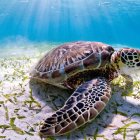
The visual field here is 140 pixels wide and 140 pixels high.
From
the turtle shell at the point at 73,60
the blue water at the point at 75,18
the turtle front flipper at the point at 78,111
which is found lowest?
the blue water at the point at 75,18

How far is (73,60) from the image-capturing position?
12.1ft

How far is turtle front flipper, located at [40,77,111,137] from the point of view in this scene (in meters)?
2.66

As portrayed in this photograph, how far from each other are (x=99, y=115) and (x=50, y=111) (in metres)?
0.60

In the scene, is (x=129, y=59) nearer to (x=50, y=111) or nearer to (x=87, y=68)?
(x=87, y=68)

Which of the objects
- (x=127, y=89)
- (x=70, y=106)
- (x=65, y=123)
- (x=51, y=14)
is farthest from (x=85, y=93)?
(x=51, y=14)

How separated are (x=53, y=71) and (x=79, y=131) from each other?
115cm

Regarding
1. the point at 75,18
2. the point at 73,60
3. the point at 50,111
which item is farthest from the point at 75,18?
the point at 50,111

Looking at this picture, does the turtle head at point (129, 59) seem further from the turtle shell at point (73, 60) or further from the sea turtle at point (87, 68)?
the turtle shell at point (73, 60)

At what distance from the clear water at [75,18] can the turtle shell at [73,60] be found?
15.4 meters

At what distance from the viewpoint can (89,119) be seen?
2795 millimetres

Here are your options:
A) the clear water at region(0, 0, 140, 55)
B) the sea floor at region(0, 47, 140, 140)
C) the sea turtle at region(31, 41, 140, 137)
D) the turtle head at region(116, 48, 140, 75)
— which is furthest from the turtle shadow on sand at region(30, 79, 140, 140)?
the clear water at region(0, 0, 140, 55)

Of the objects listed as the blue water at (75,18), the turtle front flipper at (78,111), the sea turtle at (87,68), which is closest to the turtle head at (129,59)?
the sea turtle at (87,68)

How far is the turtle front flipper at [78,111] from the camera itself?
266cm

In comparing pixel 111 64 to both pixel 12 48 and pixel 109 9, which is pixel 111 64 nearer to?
pixel 12 48
